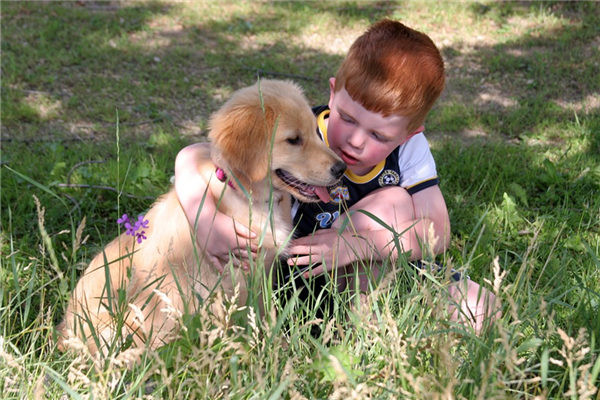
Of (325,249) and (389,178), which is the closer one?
(325,249)

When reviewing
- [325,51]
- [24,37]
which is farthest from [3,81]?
[325,51]

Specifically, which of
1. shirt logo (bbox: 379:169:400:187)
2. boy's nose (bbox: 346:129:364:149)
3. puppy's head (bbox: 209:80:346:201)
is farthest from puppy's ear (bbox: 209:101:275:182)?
Result: shirt logo (bbox: 379:169:400:187)

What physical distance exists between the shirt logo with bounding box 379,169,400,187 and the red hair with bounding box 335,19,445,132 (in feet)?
0.87

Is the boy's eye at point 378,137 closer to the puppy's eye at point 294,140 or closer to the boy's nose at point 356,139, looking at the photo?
the boy's nose at point 356,139

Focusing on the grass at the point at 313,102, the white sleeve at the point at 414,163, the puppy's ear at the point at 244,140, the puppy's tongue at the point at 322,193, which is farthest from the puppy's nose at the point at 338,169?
the grass at the point at 313,102

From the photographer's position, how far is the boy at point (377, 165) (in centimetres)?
246

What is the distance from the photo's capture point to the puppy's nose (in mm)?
2523

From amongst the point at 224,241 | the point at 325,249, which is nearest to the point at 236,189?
the point at 224,241

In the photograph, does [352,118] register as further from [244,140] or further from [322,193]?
[244,140]

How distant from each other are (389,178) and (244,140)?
2.77 ft

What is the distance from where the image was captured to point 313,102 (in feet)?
17.0

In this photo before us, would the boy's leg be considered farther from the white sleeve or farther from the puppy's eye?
the puppy's eye

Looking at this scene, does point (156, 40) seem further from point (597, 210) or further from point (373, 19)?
point (597, 210)

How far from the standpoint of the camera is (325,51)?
6309 mm
